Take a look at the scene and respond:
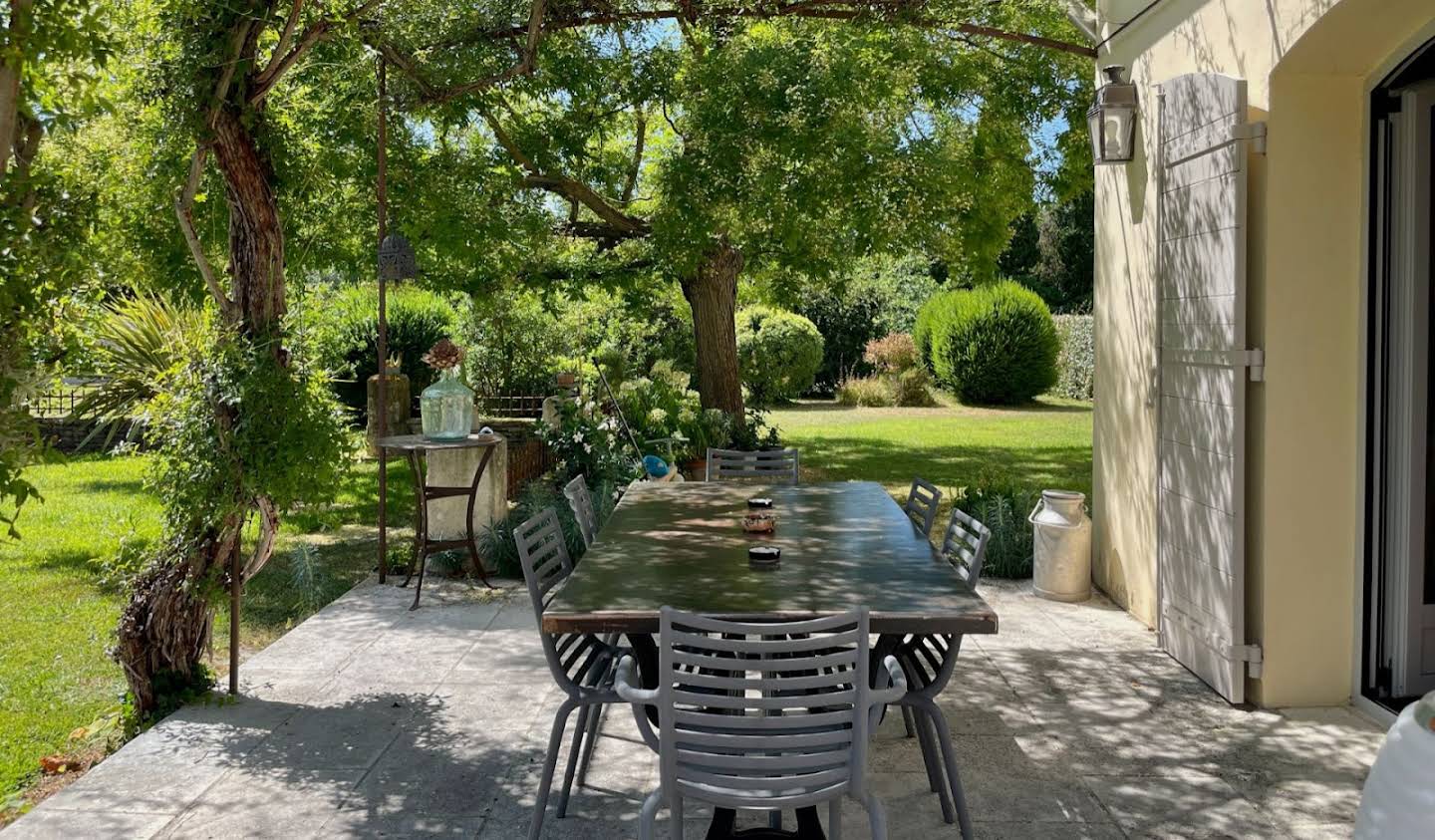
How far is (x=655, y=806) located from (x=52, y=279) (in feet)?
6.73

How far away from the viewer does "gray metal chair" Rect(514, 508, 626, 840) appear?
11.1ft

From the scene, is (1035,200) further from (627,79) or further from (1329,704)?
(1329,704)

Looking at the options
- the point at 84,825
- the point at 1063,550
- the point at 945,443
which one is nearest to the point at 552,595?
the point at 84,825

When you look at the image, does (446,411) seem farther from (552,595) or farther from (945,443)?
(945,443)

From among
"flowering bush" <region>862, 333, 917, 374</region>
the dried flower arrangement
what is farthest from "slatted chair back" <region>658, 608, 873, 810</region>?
"flowering bush" <region>862, 333, 917, 374</region>

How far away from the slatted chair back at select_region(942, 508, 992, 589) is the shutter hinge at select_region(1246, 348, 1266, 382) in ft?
4.25

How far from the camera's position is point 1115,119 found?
5.72 meters

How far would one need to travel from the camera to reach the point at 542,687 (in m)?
4.84

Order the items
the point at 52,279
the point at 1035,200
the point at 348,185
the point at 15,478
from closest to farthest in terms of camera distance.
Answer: the point at 15,478, the point at 52,279, the point at 348,185, the point at 1035,200

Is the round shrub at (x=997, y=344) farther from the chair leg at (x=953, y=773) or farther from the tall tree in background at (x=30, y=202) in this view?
the tall tree in background at (x=30, y=202)

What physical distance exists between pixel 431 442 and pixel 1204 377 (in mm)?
3814

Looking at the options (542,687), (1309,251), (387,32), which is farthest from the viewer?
(387,32)

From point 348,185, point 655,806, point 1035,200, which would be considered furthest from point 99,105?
point 1035,200

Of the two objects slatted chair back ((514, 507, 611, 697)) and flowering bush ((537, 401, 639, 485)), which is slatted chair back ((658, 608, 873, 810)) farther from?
flowering bush ((537, 401, 639, 485))
